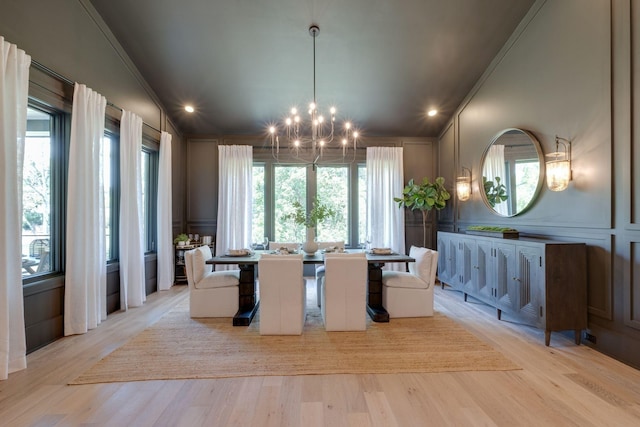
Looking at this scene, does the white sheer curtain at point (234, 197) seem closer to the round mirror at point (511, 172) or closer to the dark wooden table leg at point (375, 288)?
the dark wooden table leg at point (375, 288)

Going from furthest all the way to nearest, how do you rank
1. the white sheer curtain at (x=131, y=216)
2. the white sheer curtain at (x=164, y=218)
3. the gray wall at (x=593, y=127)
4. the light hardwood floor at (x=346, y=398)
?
1. the white sheer curtain at (x=164, y=218)
2. the white sheer curtain at (x=131, y=216)
3. the gray wall at (x=593, y=127)
4. the light hardwood floor at (x=346, y=398)

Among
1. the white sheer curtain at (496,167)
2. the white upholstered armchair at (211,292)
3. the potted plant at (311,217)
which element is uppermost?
the white sheer curtain at (496,167)

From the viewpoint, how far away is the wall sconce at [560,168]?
3.05 metres

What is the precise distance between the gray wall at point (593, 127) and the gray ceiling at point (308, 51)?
0.65m

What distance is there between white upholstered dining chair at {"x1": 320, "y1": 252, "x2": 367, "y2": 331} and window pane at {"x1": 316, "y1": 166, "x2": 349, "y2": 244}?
300 centimetres

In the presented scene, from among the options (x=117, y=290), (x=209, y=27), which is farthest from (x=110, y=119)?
(x=117, y=290)

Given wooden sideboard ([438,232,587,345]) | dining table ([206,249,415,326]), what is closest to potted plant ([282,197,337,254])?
dining table ([206,249,415,326])

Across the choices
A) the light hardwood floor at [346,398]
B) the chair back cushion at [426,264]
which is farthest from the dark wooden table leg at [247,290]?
the chair back cushion at [426,264]

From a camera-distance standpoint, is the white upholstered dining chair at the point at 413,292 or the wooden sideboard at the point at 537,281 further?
the white upholstered dining chair at the point at 413,292

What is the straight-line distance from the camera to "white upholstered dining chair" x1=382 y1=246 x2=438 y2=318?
11.4 feet

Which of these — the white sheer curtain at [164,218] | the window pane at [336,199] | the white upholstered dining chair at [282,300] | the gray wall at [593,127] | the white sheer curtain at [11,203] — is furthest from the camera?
Result: the window pane at [336,199]

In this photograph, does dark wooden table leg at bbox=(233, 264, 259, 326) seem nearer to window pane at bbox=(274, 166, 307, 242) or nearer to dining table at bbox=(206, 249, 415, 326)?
dining table at bbox=(206, 249, 415, 326)

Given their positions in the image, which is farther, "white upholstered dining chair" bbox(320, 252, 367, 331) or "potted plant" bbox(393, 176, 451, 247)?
"potted plant" bbox(393, 176, 451, 247)

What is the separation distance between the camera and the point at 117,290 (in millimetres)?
3889
